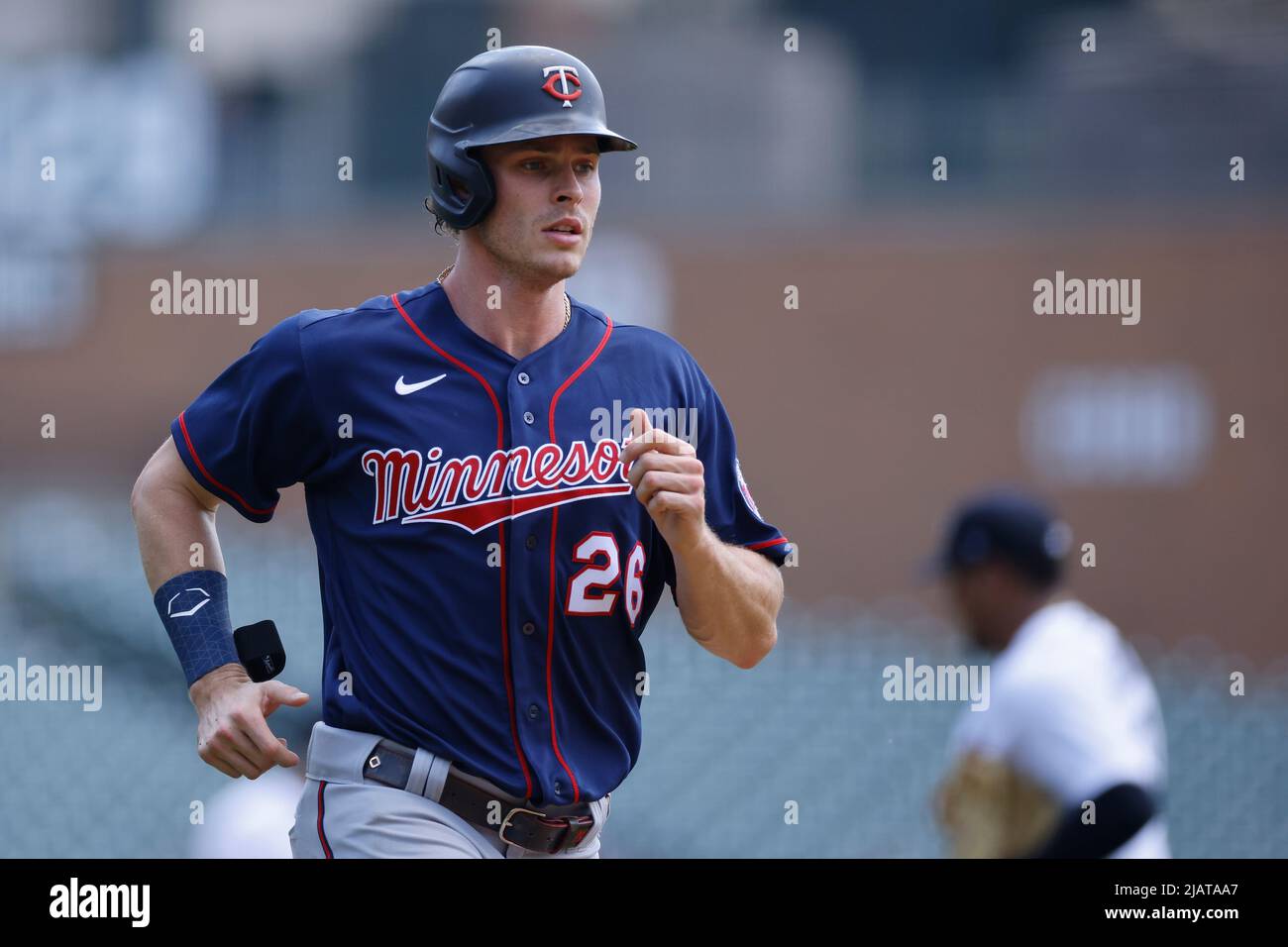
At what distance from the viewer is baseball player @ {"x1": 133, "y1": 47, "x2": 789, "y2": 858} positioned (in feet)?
9.62

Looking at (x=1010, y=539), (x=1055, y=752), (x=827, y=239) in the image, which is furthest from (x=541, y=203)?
(x=827, y=239)

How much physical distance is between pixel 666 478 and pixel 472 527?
40 centimetres

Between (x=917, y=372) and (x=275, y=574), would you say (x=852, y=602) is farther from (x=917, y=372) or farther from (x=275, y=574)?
(x=275, y=574)

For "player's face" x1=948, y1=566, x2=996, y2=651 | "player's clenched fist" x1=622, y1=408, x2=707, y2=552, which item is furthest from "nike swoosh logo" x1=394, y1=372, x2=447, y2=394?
"player's face" x1=948, y1=566, x2=996, y2=651

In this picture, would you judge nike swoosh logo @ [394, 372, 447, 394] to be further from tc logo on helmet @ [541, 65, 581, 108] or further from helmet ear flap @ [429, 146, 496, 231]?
tc logo on helmet @ [541, 65, 581, 108]

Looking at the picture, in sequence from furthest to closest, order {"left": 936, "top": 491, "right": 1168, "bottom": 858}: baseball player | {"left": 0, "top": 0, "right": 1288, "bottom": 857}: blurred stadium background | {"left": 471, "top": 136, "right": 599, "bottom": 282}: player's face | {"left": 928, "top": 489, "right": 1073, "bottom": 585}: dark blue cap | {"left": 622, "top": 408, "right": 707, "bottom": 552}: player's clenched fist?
{"left": 0, "top": 0, "right": 1288, "bottom": 857}: blurred stadium background → {"left": 928, "top": 489, "right": 1073, "bottom": 585}: dark blue cap → {"left": 936, "top": 491, "right": 1168, "bottom": 858}: baseball player → {"left": 471, "top": 136, "right": 599, "bottom": 282}: player's face → {"left": 622, "top": 408, "right": 707, "bottom": 552}: player's clenched fist

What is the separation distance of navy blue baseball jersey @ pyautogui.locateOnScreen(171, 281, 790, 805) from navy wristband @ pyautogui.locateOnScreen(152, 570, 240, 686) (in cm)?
15

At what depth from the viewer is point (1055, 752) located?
4.38 m

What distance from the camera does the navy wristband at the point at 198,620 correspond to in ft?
9.83

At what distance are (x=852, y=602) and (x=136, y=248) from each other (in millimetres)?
7016

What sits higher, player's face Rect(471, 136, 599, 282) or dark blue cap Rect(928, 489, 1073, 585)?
player's face Rect(471, 136, 599, 282)

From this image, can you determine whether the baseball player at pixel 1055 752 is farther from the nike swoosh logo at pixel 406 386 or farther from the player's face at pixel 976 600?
the nike swoosh logo at pixel 406 386

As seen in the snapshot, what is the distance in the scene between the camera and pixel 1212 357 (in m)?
14.1

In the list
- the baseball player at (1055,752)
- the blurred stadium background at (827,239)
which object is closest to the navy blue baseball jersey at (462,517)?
the baseball player at (1055,752)
